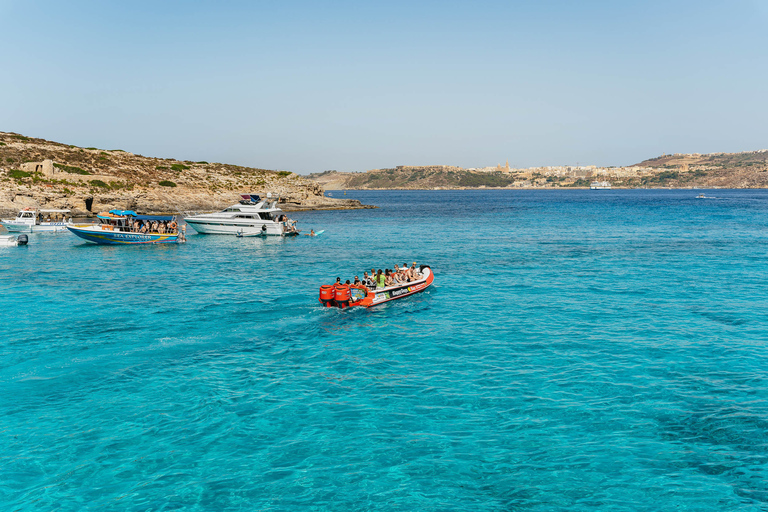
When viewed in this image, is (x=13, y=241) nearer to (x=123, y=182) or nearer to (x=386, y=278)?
(x=386, y=278)

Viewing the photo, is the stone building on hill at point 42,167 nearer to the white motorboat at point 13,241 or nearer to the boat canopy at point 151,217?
the boat canopy at point 151,217

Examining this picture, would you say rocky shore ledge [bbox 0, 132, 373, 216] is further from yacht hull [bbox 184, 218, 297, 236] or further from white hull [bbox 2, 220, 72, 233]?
yacht hull [bbox 184, 218, 297, 236]

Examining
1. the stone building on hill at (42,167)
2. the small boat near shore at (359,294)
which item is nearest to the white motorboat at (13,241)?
the stone building on hill at (42,167)

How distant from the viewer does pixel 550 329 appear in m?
24.1

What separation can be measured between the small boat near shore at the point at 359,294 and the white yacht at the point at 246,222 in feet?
120

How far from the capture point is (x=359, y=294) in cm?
2783

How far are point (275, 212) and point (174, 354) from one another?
47.4 meters

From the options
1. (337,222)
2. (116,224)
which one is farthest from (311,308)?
(337,222)

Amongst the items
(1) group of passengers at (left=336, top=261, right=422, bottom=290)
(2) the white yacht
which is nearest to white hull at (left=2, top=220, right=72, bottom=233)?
(2) the white yacht

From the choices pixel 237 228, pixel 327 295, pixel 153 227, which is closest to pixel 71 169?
pixel 153 227

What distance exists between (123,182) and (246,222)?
45.9 m

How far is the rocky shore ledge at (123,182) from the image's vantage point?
83312 millimetres

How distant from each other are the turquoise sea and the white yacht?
28.4 m

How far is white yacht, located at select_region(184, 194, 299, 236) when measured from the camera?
210 feet
